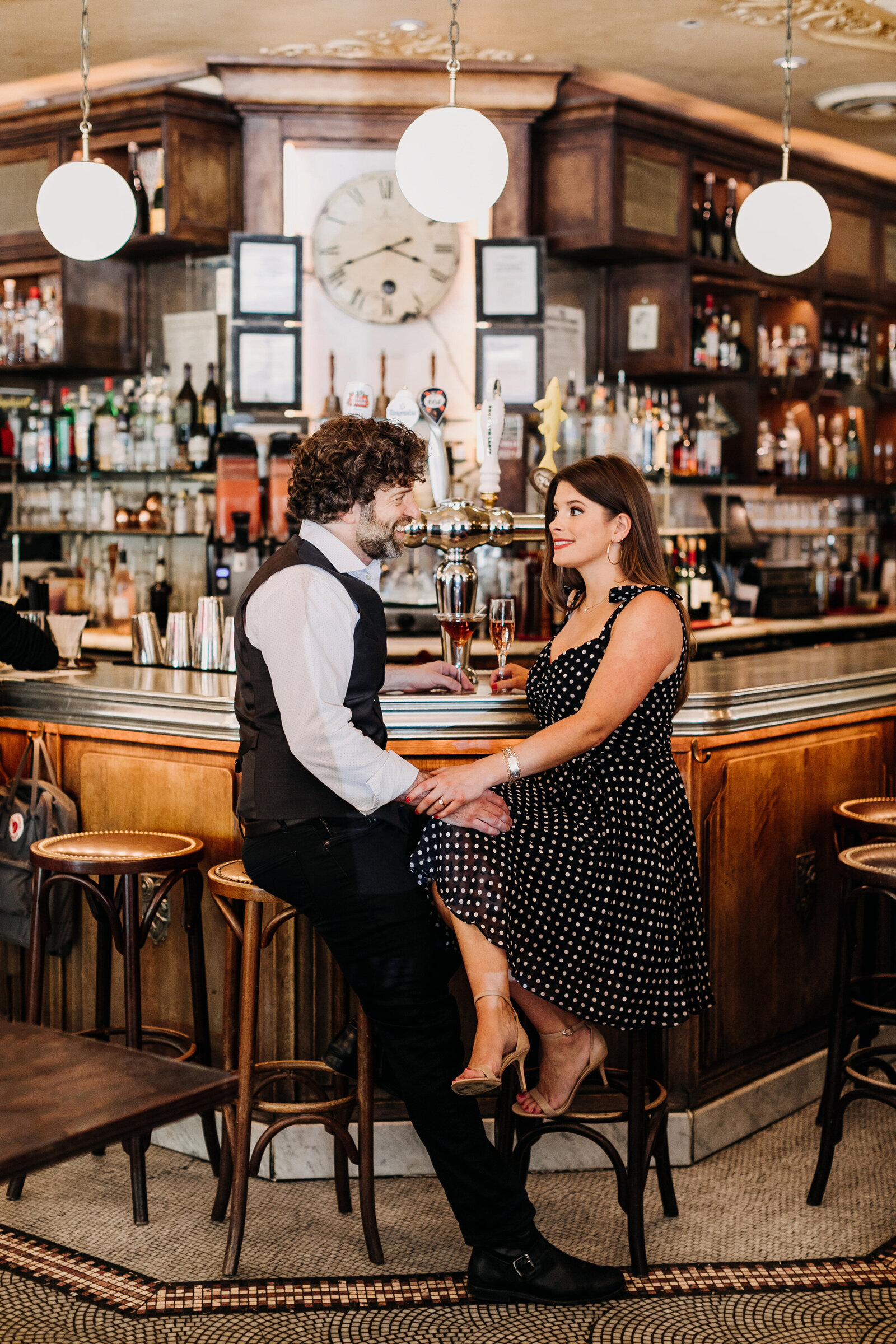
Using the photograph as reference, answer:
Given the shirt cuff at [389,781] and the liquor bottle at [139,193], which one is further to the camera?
the liquor bottle at [139,193]

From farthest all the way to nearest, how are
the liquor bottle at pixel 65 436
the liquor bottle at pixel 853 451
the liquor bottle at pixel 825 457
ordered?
the liquor bottle at pixel 853 451, the liquor bottle at pixel 825 457, the liquor bottle at pixel 65 436

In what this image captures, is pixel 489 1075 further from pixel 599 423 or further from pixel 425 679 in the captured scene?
pixel 599 423

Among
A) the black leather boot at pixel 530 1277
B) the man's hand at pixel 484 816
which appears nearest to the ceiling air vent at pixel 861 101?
the man's hand at pixel 484 816

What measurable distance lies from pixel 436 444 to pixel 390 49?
10.0 feet

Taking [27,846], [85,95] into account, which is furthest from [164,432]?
[27,846]

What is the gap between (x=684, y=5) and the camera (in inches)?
199

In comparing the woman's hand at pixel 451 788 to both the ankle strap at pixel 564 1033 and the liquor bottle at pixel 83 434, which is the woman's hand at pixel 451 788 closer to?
the ankle strap at pixel 564 1033

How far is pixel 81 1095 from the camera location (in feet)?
4.84

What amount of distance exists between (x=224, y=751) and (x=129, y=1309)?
3.73 feet

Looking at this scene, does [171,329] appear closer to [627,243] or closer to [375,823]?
[627,243]

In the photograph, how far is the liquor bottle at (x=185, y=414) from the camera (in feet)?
20.4

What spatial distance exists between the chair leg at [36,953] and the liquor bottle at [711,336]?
15.0 feet

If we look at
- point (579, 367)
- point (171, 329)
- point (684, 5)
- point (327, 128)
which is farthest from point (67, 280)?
point (684, 5)

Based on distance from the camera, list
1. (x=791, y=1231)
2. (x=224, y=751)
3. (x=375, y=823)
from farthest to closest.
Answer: (x=224, y=751), (x=791, y=1231), (x=375, y=823)
